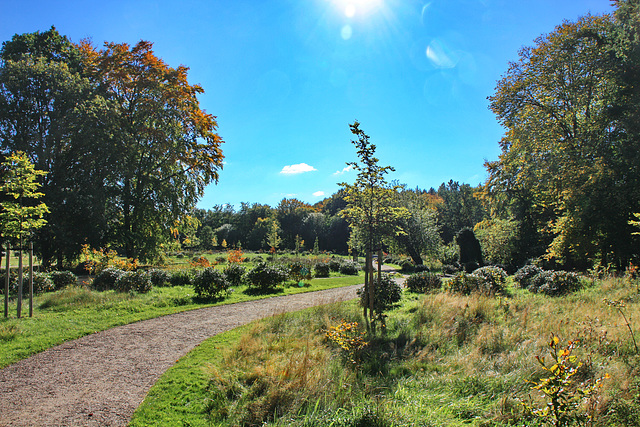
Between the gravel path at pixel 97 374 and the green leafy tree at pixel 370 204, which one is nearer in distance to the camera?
the gravel path at pixel 97 374

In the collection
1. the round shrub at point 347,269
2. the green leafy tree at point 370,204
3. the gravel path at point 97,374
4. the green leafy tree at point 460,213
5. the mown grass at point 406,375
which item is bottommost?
the round shrub at point 347,269

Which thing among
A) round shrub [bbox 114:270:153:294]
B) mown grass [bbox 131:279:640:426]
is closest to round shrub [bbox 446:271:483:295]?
mown grass [bbox 131:279:640:426]

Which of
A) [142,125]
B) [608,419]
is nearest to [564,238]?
[608,419]

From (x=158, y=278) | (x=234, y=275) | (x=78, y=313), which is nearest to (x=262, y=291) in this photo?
(x=234, y=275)

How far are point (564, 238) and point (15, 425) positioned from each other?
17.8 metres

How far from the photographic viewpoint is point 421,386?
4172mm

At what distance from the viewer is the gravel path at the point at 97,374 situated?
3.81m

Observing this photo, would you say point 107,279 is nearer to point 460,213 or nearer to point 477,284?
point 477,284

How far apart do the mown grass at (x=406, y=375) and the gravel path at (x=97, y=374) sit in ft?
1.28

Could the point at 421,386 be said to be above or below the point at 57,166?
below

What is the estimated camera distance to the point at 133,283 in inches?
440

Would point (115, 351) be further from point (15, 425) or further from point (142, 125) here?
point (142, 125)

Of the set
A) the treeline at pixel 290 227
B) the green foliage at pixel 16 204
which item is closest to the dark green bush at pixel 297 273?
the green foliage at pixel 16 204

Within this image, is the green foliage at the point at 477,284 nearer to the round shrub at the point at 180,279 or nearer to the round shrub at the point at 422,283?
the round shrub at the point at 422,283
